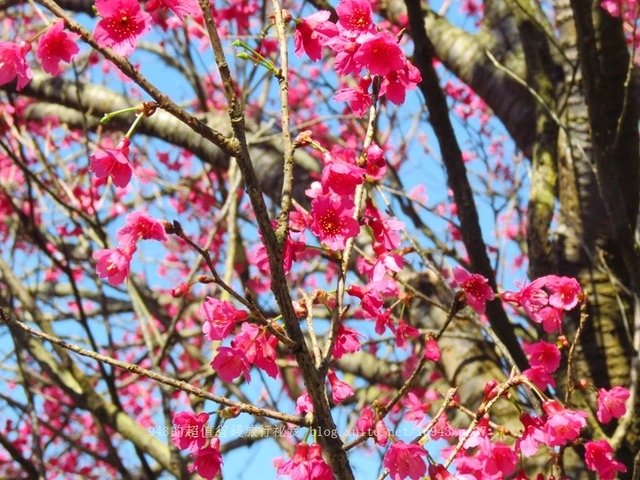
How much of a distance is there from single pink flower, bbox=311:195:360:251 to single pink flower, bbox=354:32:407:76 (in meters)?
0.29

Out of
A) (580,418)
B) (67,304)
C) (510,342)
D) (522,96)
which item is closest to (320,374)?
(580,418)

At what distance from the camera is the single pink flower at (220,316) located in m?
1.33

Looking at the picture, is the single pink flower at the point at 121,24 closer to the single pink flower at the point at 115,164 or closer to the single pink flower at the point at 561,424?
the single pink flower at the point at 115,164

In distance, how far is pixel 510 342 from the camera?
7.79 ft

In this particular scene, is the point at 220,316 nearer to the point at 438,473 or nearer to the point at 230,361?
the point at 230,361

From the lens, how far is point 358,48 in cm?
142

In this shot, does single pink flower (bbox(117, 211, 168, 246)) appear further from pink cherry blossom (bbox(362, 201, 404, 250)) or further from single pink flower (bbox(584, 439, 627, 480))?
single pink flower (bbox(584, 439, 627, 480))

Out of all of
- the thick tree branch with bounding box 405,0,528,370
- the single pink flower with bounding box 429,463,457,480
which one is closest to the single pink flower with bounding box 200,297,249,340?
the single pink flower with bounding box 429,463,457,480

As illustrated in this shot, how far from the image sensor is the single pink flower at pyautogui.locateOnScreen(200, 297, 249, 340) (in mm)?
1329

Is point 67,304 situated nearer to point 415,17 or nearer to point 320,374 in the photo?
point 415,17

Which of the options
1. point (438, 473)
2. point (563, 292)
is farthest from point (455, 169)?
point (438, 473)

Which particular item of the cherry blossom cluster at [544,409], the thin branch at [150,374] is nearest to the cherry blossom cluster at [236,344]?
the thin branch at [150,374]

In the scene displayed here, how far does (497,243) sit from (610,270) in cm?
106

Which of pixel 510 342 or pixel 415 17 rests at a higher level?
pixel 415 17
